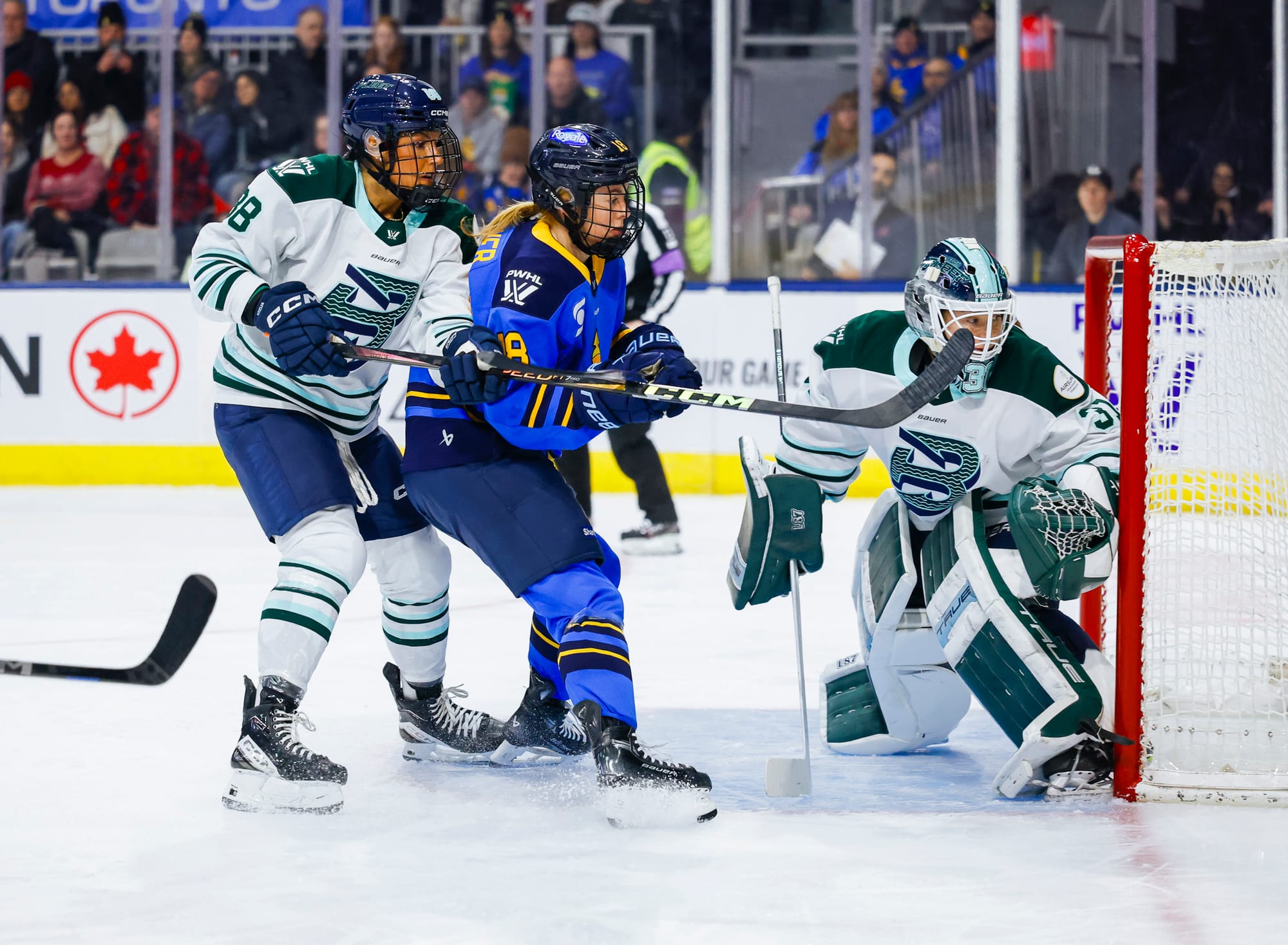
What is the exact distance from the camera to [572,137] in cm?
237

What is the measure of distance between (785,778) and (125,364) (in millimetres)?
4722

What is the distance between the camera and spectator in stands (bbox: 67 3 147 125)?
7.27m

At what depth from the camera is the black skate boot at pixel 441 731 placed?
2621mm

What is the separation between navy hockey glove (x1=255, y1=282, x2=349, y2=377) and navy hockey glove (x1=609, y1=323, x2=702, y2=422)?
0.40 meters

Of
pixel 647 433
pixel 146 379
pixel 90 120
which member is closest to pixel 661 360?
pixel 647 433

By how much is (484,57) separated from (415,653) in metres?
5.06

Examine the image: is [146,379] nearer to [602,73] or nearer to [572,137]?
[602,73]

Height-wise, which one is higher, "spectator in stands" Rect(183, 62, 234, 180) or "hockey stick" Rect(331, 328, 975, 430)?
"spectator in stands" Rect(183, 62, 234, 180)

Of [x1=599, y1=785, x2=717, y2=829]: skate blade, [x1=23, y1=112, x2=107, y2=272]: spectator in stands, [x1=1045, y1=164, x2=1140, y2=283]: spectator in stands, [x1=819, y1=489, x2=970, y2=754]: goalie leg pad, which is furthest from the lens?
[x1=23, y1=112, x2=107, y2=272]: spectator in stands

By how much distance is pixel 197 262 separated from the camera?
8.01 feet

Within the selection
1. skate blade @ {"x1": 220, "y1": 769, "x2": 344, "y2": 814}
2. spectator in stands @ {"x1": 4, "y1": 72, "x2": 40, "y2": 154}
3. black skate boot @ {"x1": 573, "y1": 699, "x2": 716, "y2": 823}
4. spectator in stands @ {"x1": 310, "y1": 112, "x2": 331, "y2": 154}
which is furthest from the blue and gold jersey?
spectator in stands @ {"x1": 4, "y1": 72, "x2": 40, "y2": 154}

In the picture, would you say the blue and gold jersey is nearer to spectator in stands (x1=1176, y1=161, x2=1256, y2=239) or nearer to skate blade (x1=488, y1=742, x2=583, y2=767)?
skate blade (x1=488, y1=742, x2=583, y2=767)

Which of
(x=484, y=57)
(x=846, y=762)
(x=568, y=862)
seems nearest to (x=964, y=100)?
(x=484, y=57)

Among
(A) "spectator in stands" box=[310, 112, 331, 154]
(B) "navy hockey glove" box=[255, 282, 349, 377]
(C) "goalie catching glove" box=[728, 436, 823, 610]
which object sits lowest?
(C) "goalie catching glove" box=[728, 436, 823, 610]
